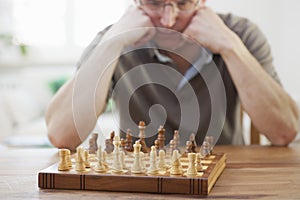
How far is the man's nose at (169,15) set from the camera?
1575 mm

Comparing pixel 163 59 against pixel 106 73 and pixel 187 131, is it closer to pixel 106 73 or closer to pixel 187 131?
pixel 106 73

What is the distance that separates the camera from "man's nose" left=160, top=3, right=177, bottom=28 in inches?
62.0

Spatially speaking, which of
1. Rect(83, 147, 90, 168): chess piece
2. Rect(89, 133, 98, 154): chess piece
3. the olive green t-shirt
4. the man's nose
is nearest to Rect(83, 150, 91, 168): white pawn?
Rect(83, 147, 90, 168): chess piece

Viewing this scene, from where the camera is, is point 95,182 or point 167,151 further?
point 167,151

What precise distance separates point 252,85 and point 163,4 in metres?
0.38

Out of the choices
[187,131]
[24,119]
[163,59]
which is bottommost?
[24,119]

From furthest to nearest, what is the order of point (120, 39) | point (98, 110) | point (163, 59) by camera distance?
point (163, 59) → point (120, 39) → point (98, 110)

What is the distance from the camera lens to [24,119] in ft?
15.6

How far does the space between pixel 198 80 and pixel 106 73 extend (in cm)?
31

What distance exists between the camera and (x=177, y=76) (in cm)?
168

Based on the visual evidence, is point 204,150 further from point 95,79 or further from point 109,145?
point 95,79

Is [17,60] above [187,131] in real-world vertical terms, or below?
below

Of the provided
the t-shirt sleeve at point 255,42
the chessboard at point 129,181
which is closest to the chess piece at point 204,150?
the chessboard at point 129,181

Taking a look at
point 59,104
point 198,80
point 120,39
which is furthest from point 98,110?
point 198,80
